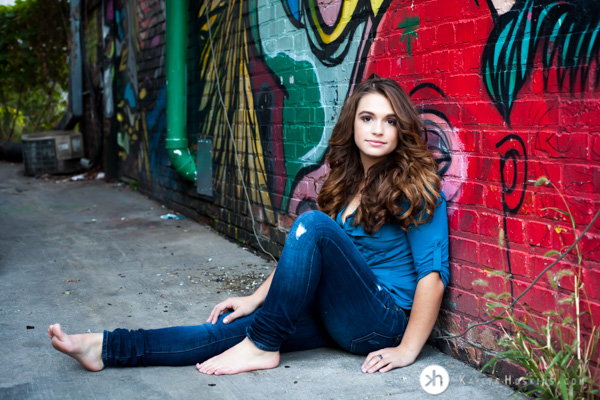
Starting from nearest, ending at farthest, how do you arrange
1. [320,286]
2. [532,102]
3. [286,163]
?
1. [532,102]
2. [320,286]
3. [286,163]

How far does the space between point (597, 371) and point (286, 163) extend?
2.66 metres

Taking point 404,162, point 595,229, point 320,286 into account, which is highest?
point 404,162

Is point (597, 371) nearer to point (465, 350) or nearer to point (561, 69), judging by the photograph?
point (465, 350)

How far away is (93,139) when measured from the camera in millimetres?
10773

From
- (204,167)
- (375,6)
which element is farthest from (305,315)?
(204,167)

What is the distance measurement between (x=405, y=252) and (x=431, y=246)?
5.4 inches

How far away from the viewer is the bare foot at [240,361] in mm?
2615

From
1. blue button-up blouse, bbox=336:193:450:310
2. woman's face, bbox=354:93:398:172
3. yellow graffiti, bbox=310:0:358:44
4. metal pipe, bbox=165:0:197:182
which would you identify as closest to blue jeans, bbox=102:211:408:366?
blue button-up blouse, bbox=336:193:450:310

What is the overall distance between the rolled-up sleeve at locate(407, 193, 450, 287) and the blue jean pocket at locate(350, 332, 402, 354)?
0.94 feet

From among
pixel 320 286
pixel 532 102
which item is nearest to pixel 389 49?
pixel 532 102

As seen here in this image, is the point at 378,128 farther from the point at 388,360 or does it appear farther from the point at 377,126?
the point at 388,360

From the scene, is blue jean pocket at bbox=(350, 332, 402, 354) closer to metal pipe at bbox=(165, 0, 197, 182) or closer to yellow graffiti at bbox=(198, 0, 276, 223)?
yellow graffiti at bbox=(198, 0, 276, 223)

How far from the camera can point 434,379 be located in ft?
8.39

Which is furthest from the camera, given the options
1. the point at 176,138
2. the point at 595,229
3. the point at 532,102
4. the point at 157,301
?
the point at 176,138
